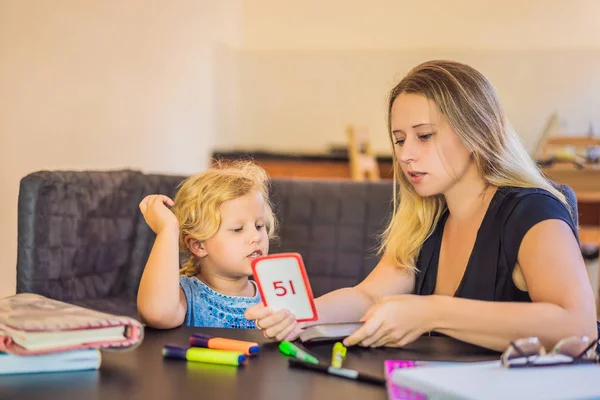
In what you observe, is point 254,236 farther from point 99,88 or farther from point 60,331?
point 99,88

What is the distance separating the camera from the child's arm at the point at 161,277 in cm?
137

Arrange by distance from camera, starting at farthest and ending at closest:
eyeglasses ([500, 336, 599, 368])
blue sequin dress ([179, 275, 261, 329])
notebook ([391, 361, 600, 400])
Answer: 1. blue sequin dress ([179, 275, 261, 329])
2. eyeglasses ([500, 336, 599, 368])
3. notebook ([391, 361, 600, 400])

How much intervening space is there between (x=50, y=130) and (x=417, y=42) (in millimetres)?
3437

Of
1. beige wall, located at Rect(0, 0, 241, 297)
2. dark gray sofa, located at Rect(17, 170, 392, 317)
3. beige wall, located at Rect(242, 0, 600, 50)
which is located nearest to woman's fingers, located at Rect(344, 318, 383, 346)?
dark gray sofa, located at Rect(17, 170, 392, 317)

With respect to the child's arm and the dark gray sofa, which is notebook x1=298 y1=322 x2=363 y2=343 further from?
the dark gray sofa

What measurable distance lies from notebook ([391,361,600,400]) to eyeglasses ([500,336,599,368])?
1 centimetres

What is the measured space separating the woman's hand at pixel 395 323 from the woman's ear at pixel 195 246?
601 millimetres

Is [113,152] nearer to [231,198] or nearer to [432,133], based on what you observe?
[231,198]

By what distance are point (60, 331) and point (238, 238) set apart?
71 cm

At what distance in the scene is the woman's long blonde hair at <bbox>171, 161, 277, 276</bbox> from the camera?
1.71 meters

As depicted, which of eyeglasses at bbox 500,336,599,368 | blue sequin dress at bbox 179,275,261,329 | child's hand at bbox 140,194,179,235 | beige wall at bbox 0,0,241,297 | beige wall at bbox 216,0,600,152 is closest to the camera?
eyeglasses at bbox 500,336,599,368

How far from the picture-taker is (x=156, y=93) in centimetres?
450

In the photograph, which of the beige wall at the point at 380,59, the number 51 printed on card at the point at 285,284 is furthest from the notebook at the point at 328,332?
the beige wall at the point at 380,59

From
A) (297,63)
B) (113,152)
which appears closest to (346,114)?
(297,63)
